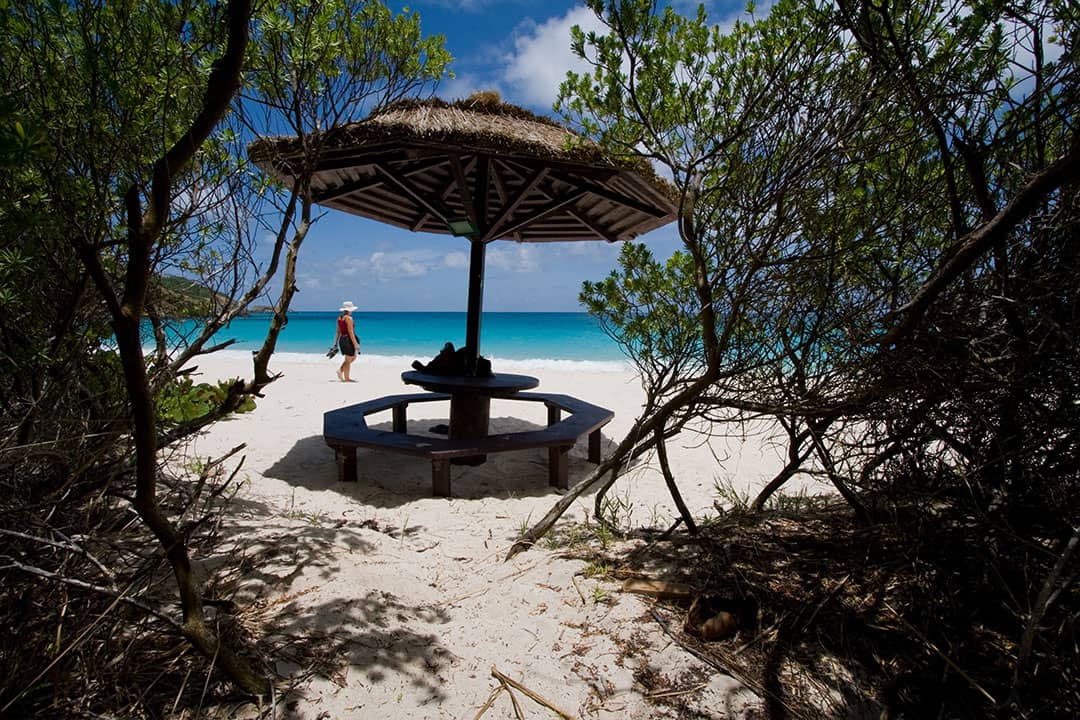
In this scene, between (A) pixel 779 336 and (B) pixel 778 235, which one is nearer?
(B) pixel 778 235

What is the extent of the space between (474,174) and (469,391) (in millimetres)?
2676

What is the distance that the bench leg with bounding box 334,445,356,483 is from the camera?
4.64 metres

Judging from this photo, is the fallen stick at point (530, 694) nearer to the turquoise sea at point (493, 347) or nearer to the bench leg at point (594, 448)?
the bench leg at point (594, 448)

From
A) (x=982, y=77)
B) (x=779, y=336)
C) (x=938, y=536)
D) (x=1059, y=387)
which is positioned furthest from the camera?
(x=779, y=336)

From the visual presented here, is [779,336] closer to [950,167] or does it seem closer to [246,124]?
[950,167]

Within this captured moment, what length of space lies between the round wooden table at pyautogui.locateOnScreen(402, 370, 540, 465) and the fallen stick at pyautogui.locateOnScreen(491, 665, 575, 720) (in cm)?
307

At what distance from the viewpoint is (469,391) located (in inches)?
196

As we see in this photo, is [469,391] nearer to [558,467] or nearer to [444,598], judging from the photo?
[558,467]

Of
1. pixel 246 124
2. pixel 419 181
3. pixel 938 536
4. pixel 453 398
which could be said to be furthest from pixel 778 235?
pixel 419 181

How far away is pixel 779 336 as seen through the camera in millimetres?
2648

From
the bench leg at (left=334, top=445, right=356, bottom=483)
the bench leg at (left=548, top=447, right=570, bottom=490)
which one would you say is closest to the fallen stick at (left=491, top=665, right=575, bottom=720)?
the bench leg at (left=548, top=447, right=570, bottom=490)

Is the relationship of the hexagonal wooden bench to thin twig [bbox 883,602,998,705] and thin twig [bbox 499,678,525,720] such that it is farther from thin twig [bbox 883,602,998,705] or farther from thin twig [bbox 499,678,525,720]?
thin twig [bbox 883,602,998,705]

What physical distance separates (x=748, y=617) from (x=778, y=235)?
184 centimetres

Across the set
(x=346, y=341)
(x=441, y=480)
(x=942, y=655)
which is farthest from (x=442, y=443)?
(x=346, y=341)
